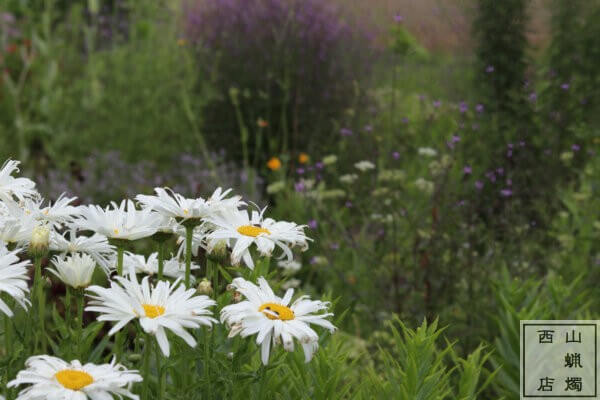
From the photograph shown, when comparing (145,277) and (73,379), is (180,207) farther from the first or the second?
(73,379)

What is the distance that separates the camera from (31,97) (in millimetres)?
6453

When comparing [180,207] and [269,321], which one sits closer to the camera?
[269,321]

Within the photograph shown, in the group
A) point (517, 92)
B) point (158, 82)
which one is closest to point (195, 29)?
point (158, 82)

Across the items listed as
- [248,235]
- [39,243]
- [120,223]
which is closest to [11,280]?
[39,243]

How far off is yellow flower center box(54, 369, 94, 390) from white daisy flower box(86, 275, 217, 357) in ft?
0.26

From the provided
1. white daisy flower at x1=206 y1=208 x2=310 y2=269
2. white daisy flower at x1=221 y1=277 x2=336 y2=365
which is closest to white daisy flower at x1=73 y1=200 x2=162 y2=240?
white daisy flower at x1=206 y1=208 x2=310 y2=269

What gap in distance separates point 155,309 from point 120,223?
27cm

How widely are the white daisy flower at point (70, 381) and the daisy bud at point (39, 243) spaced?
0.27 meters

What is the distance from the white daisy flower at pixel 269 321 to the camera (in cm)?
123

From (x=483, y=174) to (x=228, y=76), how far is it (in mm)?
2015

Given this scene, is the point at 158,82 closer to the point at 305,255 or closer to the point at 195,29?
the point at 195,29

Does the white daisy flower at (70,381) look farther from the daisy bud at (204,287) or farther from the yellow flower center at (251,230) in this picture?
the yellow flower center at (251,230)

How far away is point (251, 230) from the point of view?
145cm

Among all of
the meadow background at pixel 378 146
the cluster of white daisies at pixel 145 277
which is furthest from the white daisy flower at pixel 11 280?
the meadow background at pixel 378 146
